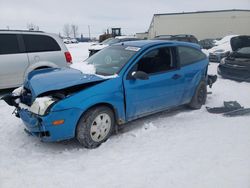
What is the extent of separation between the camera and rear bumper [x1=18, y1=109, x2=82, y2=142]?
12.3ft

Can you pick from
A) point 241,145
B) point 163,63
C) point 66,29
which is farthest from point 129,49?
point 66,29

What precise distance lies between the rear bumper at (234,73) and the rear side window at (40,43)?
228 inches

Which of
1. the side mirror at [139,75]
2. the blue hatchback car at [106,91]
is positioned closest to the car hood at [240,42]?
the blue hatchback car at [106,91]

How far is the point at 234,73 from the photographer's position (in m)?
9.34

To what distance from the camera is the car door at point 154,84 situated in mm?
4578

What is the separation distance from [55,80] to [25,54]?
3.64 m

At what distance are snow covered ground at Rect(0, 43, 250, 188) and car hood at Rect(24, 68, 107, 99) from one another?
2.97ft

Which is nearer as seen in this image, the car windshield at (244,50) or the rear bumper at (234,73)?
the rear bumper at (234,73)

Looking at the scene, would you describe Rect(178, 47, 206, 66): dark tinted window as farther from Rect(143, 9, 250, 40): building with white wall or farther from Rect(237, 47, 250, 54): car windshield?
Rect(143, 9, 250, 40): building with white wall

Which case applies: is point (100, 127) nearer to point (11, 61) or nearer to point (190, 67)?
point (190, 67)

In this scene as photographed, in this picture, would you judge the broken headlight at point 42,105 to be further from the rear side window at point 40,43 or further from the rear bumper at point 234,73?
the rear bumper at point 234,73

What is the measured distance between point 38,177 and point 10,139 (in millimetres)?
1395

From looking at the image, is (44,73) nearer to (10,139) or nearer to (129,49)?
(10,139)

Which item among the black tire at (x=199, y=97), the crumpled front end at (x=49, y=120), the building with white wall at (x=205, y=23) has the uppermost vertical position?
the crumpled front end at (x=49, y=120)
